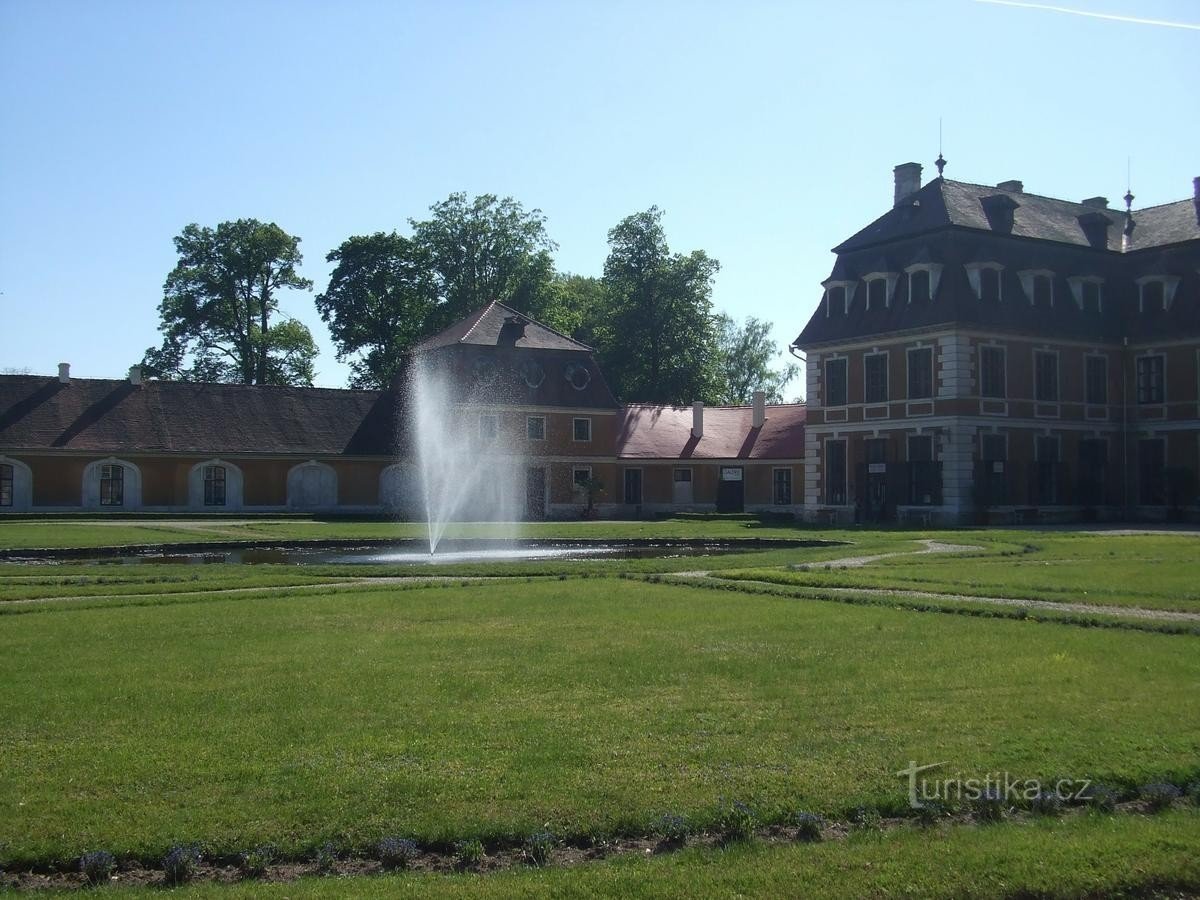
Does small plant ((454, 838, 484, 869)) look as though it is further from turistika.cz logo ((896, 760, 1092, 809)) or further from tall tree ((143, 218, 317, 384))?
tall tree ((143, 218, 317, 384))

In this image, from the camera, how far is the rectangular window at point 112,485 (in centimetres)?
5456

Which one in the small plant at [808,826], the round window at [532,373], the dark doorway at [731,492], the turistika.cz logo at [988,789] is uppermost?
the round window at [532,373]

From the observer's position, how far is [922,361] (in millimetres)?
46781

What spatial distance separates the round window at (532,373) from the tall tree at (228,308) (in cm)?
2272

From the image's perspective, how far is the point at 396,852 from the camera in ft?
21.7

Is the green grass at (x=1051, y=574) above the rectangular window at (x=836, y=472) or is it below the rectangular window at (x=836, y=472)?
below

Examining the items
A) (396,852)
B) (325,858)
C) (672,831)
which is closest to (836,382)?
(672,831)

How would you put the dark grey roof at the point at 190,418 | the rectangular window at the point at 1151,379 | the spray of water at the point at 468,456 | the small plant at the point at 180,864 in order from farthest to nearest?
the spray of water at the point at 468,456, the dark grey roof at the point at 190,418, the rectangular window at the point at 1151,379, the small plant at the point at 180,864

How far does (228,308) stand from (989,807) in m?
74.0

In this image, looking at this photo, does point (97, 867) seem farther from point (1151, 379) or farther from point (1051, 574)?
point (1151, 379)

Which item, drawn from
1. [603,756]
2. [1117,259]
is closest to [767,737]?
[603,756]

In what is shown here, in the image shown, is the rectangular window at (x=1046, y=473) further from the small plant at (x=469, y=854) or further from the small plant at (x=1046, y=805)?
the small plant at (x=469, y=854)

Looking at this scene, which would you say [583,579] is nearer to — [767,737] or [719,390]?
[767,737]

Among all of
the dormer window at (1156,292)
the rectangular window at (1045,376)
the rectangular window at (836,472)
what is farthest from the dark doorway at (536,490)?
the dormer window at (1156,292)
